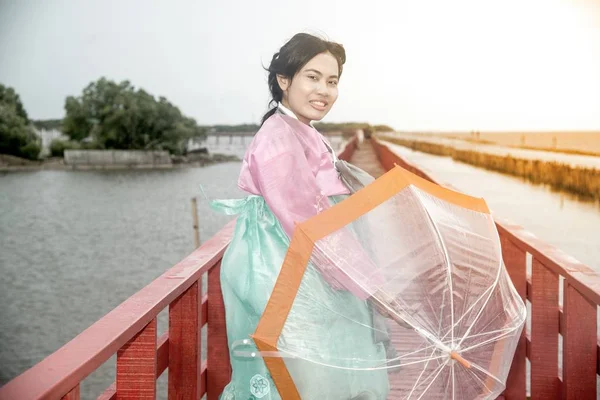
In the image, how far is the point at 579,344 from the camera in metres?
2.01

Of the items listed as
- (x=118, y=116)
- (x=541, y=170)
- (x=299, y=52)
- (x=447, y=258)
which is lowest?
(x=541, y=170)

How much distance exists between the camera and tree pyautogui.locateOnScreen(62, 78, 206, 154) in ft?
249

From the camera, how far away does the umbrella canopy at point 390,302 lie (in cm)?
132

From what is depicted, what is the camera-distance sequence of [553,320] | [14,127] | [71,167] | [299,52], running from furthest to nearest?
[71,167]
[14,127]
[553,320]
[299,52]

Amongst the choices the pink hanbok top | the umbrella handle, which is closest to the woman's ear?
the pink hanbok top

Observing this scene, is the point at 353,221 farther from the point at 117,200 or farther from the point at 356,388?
the point at 117,200

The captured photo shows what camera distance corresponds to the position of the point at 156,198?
78.4 m

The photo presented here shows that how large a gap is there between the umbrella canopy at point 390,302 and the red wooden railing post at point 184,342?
2.15ft

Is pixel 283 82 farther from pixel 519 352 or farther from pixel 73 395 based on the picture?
pixel 519 352

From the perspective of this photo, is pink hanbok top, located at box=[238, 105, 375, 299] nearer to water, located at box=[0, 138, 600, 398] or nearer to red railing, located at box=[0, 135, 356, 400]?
red railing, located at box=[0, 135, 356, 400]

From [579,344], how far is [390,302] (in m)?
0.93

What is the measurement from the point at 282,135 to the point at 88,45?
8045cm

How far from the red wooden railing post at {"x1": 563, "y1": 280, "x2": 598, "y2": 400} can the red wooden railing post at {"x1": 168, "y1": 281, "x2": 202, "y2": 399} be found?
3.35ft

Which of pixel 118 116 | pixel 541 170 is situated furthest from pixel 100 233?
pixel 541 170
